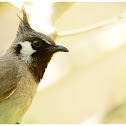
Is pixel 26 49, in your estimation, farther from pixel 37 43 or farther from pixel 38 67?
pixel 38 67

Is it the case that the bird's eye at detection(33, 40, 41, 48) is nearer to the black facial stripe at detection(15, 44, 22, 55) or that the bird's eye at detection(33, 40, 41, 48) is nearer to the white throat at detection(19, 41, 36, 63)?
Answer: the white throat at detection(19, 41, 36, 63)

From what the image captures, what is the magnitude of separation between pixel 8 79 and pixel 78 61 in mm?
2600

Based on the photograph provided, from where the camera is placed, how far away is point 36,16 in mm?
4793

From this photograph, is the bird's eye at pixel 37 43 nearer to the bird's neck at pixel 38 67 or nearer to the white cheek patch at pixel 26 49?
the white cheek patch at pixel 26 49

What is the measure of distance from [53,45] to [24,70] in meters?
0.52

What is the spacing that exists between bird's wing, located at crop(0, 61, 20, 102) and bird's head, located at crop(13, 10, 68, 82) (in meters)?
0.20

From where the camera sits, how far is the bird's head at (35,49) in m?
4.36

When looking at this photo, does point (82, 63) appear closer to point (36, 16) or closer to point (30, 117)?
point (30, 117)

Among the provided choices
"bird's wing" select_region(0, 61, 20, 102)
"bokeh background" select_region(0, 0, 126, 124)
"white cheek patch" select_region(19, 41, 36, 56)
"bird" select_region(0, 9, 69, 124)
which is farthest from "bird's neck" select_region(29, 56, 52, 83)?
"bokeh background" select_region(0, 0, 126, 124)

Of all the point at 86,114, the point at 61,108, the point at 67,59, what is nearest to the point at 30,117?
the point at 67,59

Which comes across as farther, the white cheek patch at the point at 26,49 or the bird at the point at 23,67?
the white cheek patch at the point at 26,49

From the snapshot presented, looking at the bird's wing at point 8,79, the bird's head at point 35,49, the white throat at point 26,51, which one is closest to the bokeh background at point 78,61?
the bird's head at point 35,49

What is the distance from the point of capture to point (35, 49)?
4410 millimetres

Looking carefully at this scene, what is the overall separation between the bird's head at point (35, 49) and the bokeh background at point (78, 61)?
0.26m
